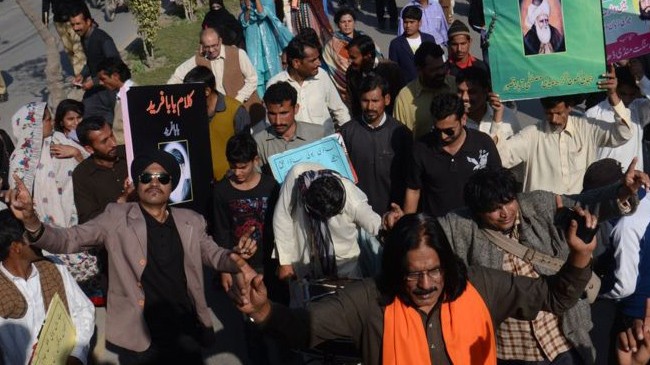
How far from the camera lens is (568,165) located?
593 centimetres

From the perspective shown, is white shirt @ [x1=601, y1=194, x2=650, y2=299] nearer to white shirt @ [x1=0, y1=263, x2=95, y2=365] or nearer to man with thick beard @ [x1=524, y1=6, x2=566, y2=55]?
man with thick beard @ [x1=524, y1=6, x2=566, y2=55]

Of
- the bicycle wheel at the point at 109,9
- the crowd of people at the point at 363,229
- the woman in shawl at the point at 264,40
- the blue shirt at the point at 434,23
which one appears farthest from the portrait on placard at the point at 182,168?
the bicycle wheel at the point at 109,9

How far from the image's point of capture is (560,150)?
591 cm

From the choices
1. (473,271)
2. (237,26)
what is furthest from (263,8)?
(473,271)

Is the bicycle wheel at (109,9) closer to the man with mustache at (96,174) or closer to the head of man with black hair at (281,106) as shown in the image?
the head of man with black hair at (281,106)

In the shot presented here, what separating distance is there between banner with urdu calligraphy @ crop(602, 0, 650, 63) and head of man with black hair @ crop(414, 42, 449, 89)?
1255mm

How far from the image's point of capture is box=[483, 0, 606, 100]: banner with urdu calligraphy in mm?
6125

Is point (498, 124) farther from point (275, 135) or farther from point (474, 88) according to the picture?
point (275, 135)

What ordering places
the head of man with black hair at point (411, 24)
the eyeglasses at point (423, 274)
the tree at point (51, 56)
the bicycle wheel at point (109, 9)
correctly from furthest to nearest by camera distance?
the bicycle wheel at point (109, 9), the tree at point (51, 56), the head of man with black hair at point (411, 24), the eyeglasses at point (423, 274)

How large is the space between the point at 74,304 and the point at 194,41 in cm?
1233

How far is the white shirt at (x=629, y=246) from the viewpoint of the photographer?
15.0 ft

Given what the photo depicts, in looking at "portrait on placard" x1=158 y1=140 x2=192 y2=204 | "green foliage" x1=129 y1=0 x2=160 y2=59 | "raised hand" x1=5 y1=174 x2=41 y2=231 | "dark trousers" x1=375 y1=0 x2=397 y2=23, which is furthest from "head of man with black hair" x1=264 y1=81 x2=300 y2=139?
"dark trousers" x1=375 y1=0 x2=397 y2=23

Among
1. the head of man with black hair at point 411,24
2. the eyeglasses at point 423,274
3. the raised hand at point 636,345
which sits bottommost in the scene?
the raised hand at point 636,345

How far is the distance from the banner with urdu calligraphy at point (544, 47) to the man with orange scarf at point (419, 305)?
2.81 metres
